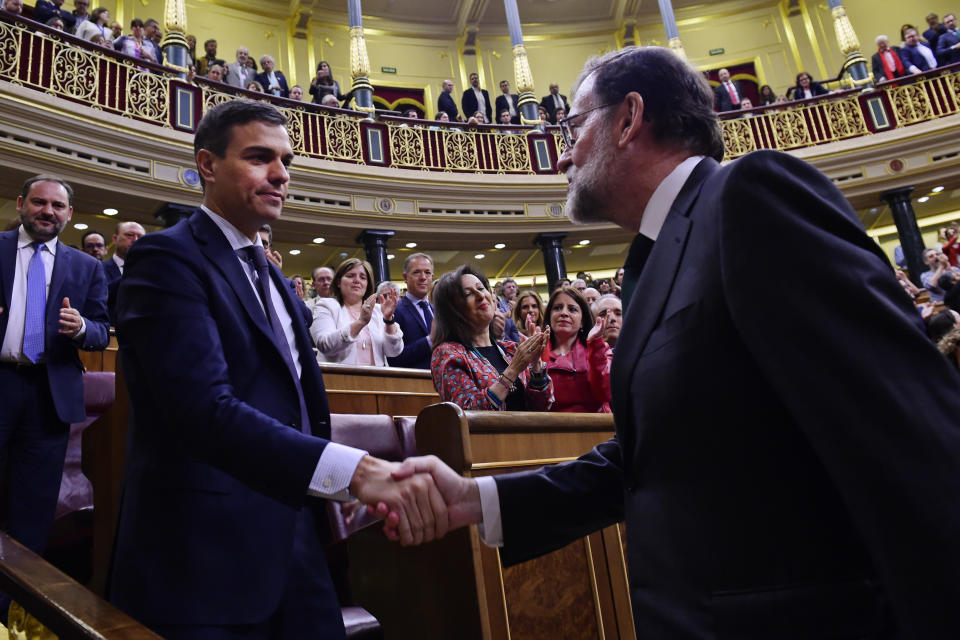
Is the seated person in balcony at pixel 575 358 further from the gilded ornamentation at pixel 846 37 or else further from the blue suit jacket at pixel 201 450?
the gilded ornamentation at pixel 846 37

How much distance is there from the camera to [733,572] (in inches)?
32.4

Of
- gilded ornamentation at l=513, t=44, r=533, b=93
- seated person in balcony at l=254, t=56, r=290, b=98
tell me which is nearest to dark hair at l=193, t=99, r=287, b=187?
seated person in balcony at l=254, t=56, r=290, b=98

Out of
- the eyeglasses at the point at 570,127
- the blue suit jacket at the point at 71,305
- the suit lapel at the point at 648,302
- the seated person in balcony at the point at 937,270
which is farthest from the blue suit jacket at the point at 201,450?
the seated person in balcony at the point at 937,270

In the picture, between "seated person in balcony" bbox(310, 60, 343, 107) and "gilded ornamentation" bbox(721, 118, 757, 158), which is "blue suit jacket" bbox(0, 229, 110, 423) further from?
"gilded ornamentation" bbox(721, 118, 757, 158)

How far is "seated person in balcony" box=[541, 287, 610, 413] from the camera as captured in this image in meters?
2.79

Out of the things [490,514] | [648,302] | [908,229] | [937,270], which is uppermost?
[908,229]

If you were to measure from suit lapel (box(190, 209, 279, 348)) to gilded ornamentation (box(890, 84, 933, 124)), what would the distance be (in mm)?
10590

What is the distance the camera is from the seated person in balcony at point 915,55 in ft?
33.2

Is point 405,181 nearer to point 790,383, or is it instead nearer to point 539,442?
point 539,442

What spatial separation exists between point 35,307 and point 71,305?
0.13 metres

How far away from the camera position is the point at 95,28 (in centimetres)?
735

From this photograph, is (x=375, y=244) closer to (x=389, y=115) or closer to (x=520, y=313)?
(x=389, y=115)

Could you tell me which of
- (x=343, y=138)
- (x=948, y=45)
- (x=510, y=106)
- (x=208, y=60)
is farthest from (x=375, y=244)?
(x=948, y=45)

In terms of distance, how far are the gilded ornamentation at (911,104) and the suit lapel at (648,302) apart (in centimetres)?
1049
